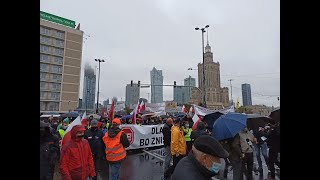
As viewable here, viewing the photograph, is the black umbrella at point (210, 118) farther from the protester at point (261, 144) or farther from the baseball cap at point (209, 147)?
the baseball cap at point (209, 147)

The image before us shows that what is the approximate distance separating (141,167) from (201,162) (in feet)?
21.0

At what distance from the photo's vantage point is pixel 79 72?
80.1 m

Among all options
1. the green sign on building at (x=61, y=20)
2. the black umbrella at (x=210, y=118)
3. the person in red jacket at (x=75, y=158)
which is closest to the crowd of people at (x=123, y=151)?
the person in red jacket at (x=75, y=158)

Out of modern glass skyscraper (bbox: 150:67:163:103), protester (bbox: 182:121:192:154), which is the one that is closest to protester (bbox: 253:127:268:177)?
protester (bbox: 182:121:192:154)

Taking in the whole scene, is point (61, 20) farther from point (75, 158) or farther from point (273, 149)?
point (75, 158)

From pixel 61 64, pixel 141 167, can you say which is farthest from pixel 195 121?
pixel 61 64

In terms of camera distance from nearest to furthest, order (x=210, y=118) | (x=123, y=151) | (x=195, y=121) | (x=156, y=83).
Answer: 1. (x=123, y=151)
2. (x=195, y=121)
3. (x=210, y=118)
4. (x=156, y=83)

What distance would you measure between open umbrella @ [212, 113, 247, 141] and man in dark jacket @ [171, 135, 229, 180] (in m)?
3.56

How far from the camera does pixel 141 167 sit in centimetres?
842

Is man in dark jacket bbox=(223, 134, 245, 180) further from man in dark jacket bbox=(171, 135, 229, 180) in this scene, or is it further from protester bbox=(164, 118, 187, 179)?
man in dark jacket bbox=(171, 135, 229, 180)

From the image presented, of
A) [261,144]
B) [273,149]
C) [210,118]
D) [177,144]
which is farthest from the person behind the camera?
[210,118]

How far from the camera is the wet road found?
721 cm
